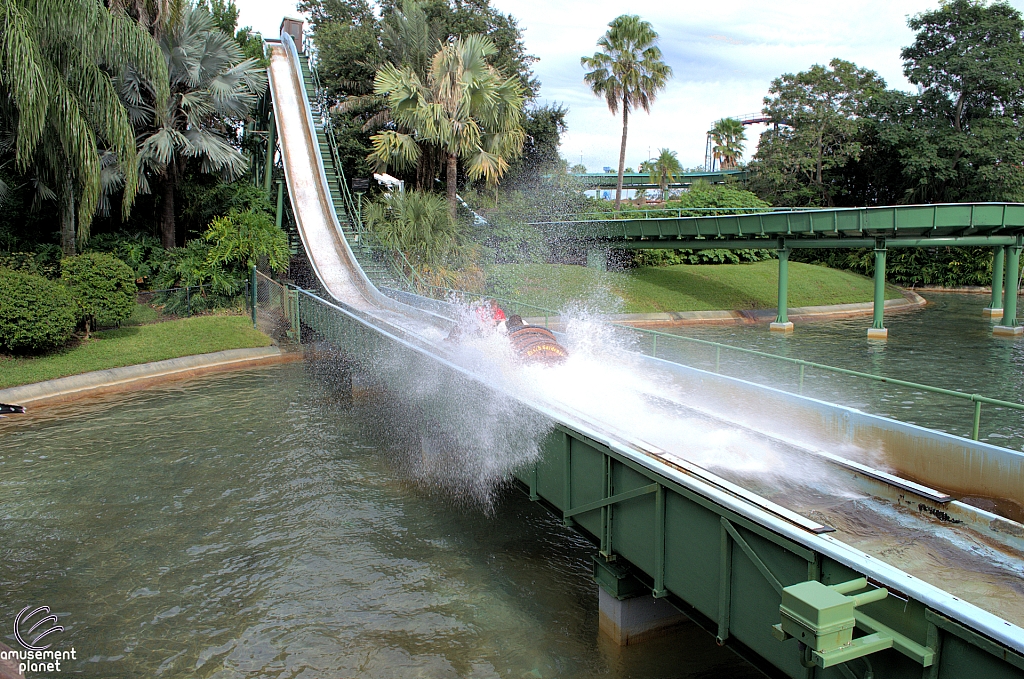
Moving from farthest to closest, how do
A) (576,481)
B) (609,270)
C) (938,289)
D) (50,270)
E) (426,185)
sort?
(938,289) < (609,270) < (426,185) < (50,270) < (576,481)

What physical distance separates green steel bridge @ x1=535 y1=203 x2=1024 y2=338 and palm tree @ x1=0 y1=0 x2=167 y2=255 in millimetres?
22425

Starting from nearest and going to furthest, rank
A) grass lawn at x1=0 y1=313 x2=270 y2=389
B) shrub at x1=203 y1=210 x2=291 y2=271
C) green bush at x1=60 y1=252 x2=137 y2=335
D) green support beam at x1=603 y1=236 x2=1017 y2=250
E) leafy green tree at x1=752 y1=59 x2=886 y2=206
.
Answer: grass lawn at x1=0 y1=313 x2=270 y2=389 < green bush at x1=60 y1=252 x2=137 y2=335 < shrub at x1=203 y1=210 x2=291 y2=271 < green support beam at x1=603 y1=236 x2=1017 y2=250 < leafy green tree at x1=752 y1=59 x2=886 y2=206

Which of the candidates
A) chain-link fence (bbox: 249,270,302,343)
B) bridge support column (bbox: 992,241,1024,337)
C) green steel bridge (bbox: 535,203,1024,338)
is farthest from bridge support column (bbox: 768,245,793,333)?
chain-link fence (bbox: 249,270,302,343)

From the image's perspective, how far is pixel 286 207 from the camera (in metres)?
27.2

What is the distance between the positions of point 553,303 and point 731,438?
21333mm

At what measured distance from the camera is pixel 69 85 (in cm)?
1733

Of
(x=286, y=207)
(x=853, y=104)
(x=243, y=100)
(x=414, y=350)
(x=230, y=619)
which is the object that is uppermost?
(x=853, y=104)

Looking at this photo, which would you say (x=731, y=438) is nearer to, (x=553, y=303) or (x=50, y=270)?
(x=50, y=270)

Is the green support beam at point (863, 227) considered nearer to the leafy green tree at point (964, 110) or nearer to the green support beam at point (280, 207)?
the green support beam at point (280, 207)

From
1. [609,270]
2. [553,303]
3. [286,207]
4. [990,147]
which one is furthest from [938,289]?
[286,207]

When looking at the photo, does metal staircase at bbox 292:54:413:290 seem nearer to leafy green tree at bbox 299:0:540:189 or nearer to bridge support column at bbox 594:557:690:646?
leafy green tree at bbox 299:0:540:189

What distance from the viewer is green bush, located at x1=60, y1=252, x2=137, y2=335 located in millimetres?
18438

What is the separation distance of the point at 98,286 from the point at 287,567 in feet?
45.4

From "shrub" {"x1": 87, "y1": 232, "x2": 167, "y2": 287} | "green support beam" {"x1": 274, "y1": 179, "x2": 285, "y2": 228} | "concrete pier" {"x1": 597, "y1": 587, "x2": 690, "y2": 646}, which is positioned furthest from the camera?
"green support beam" {"x1": 274, "y1": 179, "x2": 285, "y2": 228}
